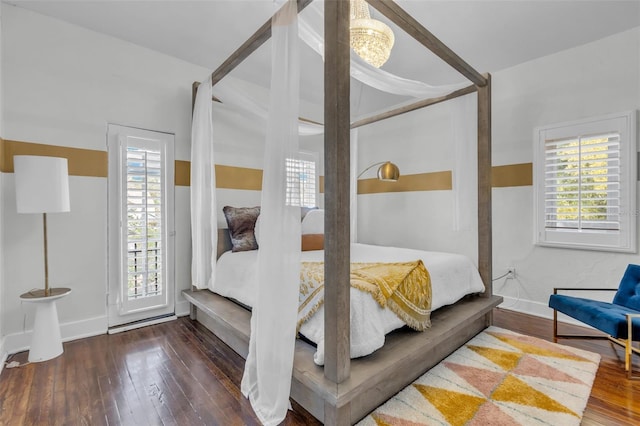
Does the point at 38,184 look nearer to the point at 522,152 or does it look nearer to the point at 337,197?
the point at 337,197

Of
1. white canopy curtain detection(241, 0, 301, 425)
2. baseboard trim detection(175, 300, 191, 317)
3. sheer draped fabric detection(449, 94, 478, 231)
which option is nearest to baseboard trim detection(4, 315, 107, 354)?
baseboard trim detection(175, 300, 191, 317)

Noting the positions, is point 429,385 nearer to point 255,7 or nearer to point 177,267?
point 177,267

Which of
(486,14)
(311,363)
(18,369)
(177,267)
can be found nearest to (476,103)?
(486,14)

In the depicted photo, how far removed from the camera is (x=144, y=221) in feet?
10.0

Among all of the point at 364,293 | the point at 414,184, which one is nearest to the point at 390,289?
the point at 364,293

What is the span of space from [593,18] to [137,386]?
473cm

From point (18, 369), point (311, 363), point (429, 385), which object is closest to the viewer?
point (311, 363)

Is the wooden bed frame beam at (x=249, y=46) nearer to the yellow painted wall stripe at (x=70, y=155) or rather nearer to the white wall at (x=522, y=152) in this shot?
the yellow painted wall stripe at (x=70, y=155)

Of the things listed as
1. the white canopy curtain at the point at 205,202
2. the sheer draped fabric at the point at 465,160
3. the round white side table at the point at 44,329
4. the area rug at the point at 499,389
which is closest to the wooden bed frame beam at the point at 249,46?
the white canopy curtain at the point at 205,202

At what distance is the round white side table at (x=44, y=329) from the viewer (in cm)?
233

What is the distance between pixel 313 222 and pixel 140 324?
209 cm

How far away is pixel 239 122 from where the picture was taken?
3809 mm

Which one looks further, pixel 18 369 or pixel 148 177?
pixel 148 177

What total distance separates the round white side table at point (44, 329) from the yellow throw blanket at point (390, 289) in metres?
2.01
